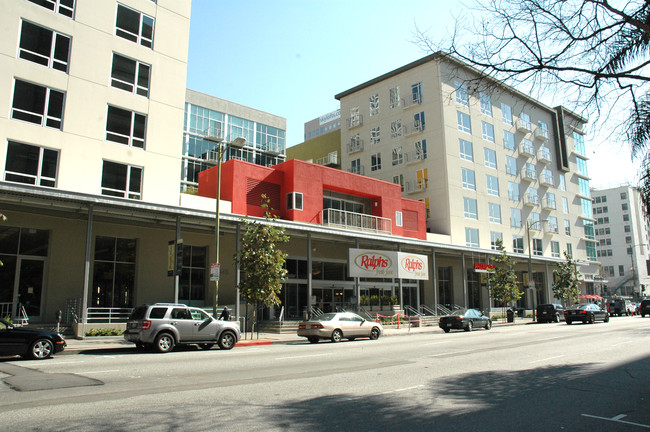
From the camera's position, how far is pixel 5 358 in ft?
47.4

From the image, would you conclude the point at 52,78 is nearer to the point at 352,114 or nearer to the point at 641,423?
the point at 641,423

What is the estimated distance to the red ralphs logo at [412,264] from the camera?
33938mm

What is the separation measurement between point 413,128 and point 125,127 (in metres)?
29.9

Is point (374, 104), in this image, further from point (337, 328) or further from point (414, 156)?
point (337, 328)

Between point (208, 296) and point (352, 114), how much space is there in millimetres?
32195

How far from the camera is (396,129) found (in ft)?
163

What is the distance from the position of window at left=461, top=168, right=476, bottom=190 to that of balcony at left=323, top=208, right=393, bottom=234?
12.9 m

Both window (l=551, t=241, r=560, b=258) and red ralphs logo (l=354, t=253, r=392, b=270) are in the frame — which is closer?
red ralphs logo (l=354, t=253, r=392, b=270)

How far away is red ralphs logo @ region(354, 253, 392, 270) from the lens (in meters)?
31.0

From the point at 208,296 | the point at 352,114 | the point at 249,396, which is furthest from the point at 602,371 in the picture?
the point at 352,114

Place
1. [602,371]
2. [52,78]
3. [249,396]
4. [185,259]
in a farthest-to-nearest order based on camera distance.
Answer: [185,259] < [52,78] < [602,371] < [249,396]

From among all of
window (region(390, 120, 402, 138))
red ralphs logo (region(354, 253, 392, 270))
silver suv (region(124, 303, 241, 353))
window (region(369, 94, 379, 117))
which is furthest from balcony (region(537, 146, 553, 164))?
silver suv (region(124, 303, 241, 353))

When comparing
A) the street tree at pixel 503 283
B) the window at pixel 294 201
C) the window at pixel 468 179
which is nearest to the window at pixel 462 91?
the window at pixel 468 179

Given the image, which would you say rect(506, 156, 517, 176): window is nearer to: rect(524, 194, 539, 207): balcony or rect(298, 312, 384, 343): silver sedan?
rect(524, 194, 539, 207): balcony
